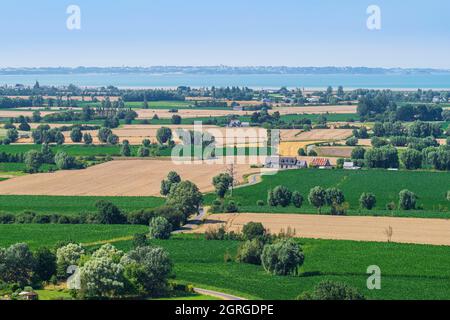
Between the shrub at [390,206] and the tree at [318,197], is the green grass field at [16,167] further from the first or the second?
the shrub at [390,206]

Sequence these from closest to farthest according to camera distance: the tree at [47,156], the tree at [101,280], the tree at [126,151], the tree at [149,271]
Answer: the tree at [101,280] < the tree at [149,271] < the tree at [47,156] < the tree at [126,151]

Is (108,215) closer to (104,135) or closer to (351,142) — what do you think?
(351,142)

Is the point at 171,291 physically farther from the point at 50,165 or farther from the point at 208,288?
the point at 50,165

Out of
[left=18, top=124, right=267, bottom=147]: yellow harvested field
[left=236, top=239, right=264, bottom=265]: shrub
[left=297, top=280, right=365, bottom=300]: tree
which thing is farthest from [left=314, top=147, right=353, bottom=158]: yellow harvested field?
[left=297, top=280, right=365, bottom=300]: tree

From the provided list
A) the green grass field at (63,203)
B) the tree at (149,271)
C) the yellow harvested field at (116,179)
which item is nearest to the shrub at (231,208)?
the green grass field at (63,203)

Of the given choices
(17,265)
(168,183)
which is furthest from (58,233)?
(168,183)
